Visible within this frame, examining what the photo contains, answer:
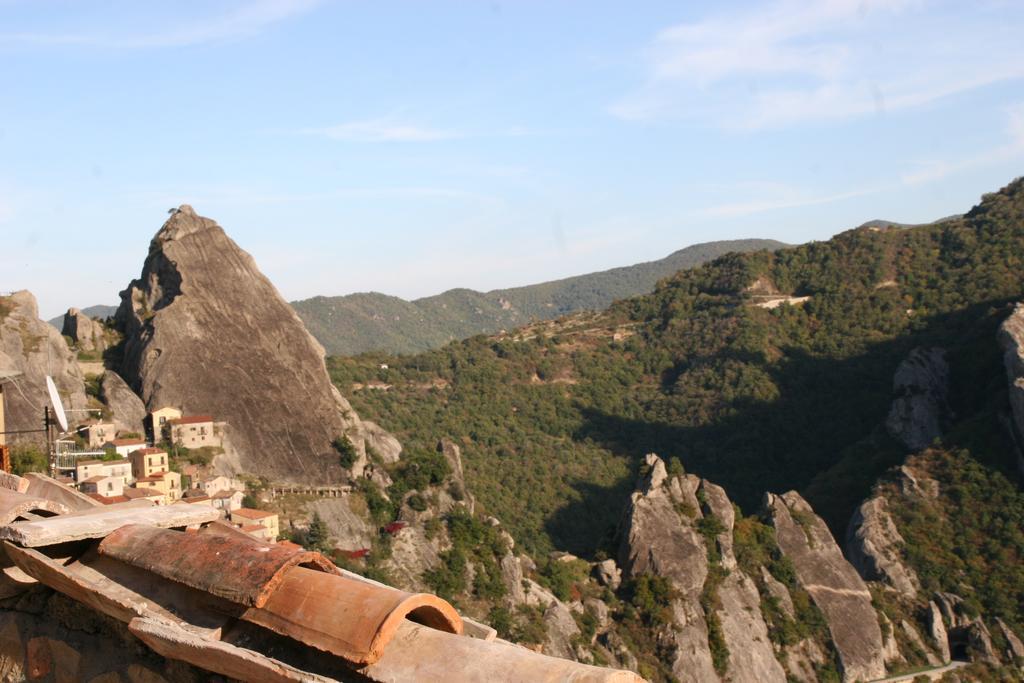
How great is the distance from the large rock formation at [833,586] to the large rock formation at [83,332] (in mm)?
29760

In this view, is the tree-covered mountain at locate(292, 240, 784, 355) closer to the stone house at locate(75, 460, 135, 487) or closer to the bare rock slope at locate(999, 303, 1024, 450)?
the bare rock slope at locate(999, 303, 1024, 450)

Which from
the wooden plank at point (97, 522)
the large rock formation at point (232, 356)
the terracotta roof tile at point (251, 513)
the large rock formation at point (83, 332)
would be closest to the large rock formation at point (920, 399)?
the large rock formation at point (232, 356)

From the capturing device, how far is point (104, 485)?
33406mm

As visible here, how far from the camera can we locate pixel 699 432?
68250 millimetres

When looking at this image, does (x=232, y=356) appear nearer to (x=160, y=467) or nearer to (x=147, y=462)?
(x=160, y=467)

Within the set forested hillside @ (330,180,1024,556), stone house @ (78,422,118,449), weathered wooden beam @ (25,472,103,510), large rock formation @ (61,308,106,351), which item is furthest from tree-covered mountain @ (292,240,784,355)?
weathered wooden beam @ (25,472,103,510)

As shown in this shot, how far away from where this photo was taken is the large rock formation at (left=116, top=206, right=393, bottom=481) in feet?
137

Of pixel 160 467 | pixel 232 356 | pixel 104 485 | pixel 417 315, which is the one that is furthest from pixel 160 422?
pixel 417 315

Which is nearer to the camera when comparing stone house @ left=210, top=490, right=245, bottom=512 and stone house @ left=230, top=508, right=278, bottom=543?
stone house @ left=230, top=508, right=278, bottom=543

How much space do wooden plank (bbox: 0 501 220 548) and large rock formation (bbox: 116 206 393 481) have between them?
37.4 meters

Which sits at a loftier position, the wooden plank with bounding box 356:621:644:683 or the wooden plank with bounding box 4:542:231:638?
the wooden plank with bounding box 4:542:231:638

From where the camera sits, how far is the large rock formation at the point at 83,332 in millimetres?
44531

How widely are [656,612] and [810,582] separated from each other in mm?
7322

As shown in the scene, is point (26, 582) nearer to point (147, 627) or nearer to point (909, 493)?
point (147, 627)
